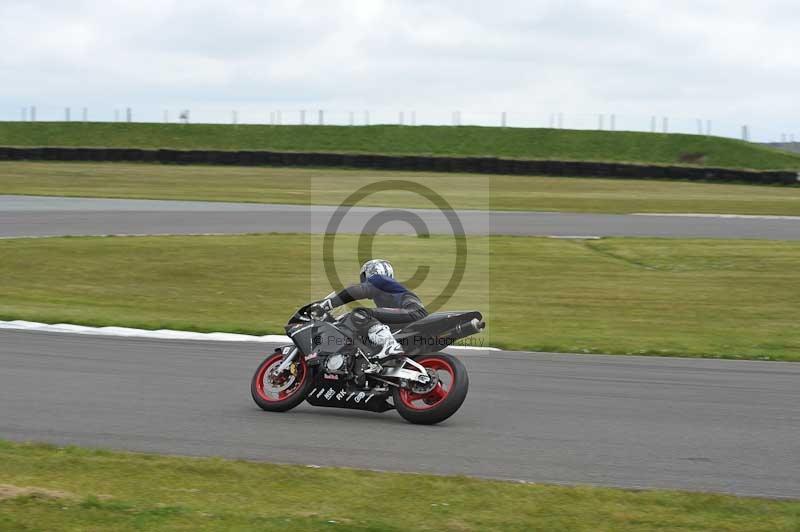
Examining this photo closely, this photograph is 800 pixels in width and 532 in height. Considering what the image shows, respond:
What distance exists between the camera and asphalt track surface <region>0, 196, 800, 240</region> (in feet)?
95.4

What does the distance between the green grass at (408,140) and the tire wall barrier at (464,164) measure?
13.1 m

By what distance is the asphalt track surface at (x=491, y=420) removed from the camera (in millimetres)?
8234

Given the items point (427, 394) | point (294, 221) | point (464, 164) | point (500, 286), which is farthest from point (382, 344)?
point (464, 164)

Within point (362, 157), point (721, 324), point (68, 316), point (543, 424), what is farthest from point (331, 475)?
point (362, 157)

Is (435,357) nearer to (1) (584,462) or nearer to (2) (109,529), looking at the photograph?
(1) (584,462)

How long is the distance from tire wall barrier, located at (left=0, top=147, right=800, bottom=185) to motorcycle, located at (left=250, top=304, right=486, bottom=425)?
40185 millimetres

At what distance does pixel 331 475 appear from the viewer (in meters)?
7.71

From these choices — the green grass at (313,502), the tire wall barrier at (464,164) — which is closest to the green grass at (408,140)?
the tire wall barrier at (464,164)

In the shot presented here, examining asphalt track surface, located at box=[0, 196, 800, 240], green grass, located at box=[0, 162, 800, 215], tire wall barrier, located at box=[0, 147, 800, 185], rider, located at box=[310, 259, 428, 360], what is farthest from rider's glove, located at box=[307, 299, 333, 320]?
tire wall barrier, located at box=[0, 147, 800, 185]

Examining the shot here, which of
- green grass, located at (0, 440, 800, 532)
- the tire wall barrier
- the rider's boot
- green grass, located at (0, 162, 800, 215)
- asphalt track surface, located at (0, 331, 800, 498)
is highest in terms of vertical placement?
the tire wall barrier

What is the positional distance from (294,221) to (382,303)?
2160 centimetres

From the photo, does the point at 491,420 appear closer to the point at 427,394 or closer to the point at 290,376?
the point at 427,394

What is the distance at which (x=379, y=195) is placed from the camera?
144 ft

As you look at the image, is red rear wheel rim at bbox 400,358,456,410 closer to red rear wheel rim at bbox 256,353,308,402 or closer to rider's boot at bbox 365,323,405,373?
rider's boot at bbox 365,323,405,373
